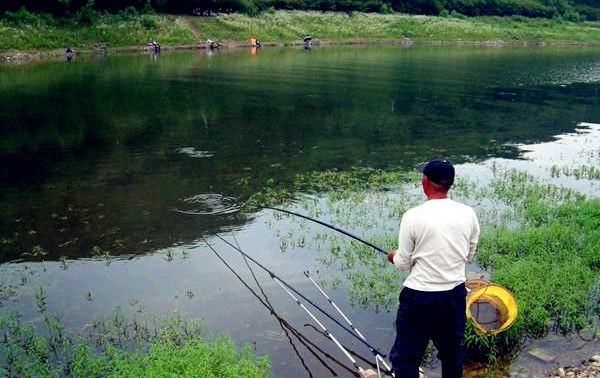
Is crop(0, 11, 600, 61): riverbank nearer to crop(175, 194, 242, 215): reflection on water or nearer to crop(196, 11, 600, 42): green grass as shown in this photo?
crop(196, 11, 600, 42): green grass

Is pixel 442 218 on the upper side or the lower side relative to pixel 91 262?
upper

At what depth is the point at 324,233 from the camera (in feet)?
47.9

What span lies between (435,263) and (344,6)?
9595 centimetres

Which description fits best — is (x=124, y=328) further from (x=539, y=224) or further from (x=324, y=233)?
(x=539, y=224)

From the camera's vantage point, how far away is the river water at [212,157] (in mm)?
10977

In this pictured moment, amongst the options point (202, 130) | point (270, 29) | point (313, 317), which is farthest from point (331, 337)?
point (270, 29)

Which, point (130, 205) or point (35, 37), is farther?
point (35, 37)

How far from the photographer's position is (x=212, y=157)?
21438 millimetres

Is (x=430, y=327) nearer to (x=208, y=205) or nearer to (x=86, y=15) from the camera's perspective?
(x=208, y=205)

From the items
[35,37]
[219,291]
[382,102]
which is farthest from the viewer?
[35,37]

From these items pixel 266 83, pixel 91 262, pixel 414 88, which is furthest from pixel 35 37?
pixel 91 262

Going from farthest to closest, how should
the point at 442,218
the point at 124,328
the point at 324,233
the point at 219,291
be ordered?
the point at 324,233, the point at 219,291, the point at 124,328, the point at 442,218

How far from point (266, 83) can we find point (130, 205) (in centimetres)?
2624

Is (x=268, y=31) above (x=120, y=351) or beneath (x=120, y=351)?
above
